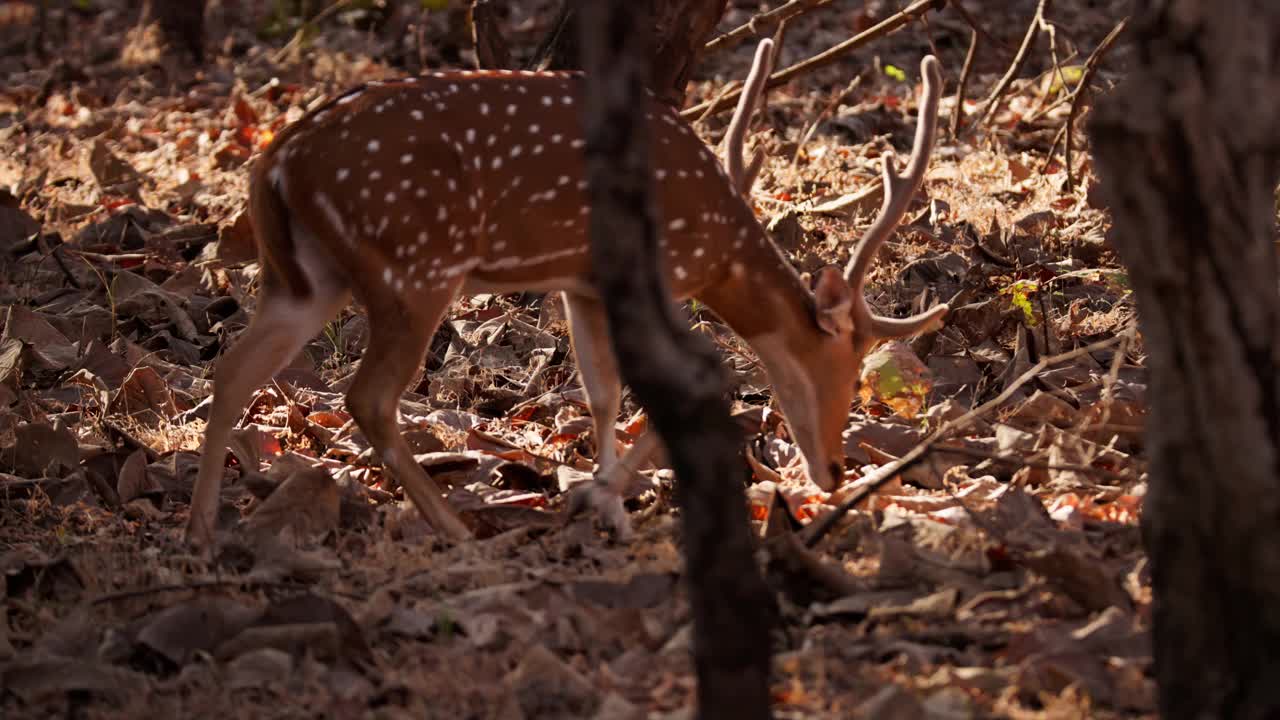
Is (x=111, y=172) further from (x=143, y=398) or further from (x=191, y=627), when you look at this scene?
(x=191, y=627)

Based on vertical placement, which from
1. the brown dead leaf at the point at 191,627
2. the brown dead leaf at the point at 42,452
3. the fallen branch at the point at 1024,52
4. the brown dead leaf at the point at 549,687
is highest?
the fallen branch at the point at 1024,52

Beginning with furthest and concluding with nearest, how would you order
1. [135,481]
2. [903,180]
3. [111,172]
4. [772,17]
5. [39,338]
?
[111,172]
[772,17]
[39,338]
[135,481]
[903,180]

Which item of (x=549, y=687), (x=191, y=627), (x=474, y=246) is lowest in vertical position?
(x=549, y=687)

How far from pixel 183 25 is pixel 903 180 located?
36.3 feet

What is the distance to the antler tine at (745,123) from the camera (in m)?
5.47

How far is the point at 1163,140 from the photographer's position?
2928 mm

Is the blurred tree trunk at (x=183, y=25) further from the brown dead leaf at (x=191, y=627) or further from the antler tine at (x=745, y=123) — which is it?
the brown dead leaf at (x=191, y=627)

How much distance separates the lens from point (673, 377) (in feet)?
9.20

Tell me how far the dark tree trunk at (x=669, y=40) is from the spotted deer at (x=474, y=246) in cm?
158

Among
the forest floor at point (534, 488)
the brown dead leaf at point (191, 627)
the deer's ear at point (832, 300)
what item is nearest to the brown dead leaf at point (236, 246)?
the forest floor at point (534, 488)

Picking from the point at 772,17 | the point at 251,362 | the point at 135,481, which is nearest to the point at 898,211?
the point at 251,362

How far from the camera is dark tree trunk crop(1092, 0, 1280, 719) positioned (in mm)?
2934

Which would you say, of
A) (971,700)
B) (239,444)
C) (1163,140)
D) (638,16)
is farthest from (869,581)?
(239,444)

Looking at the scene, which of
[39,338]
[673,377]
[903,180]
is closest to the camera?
[673,377]
